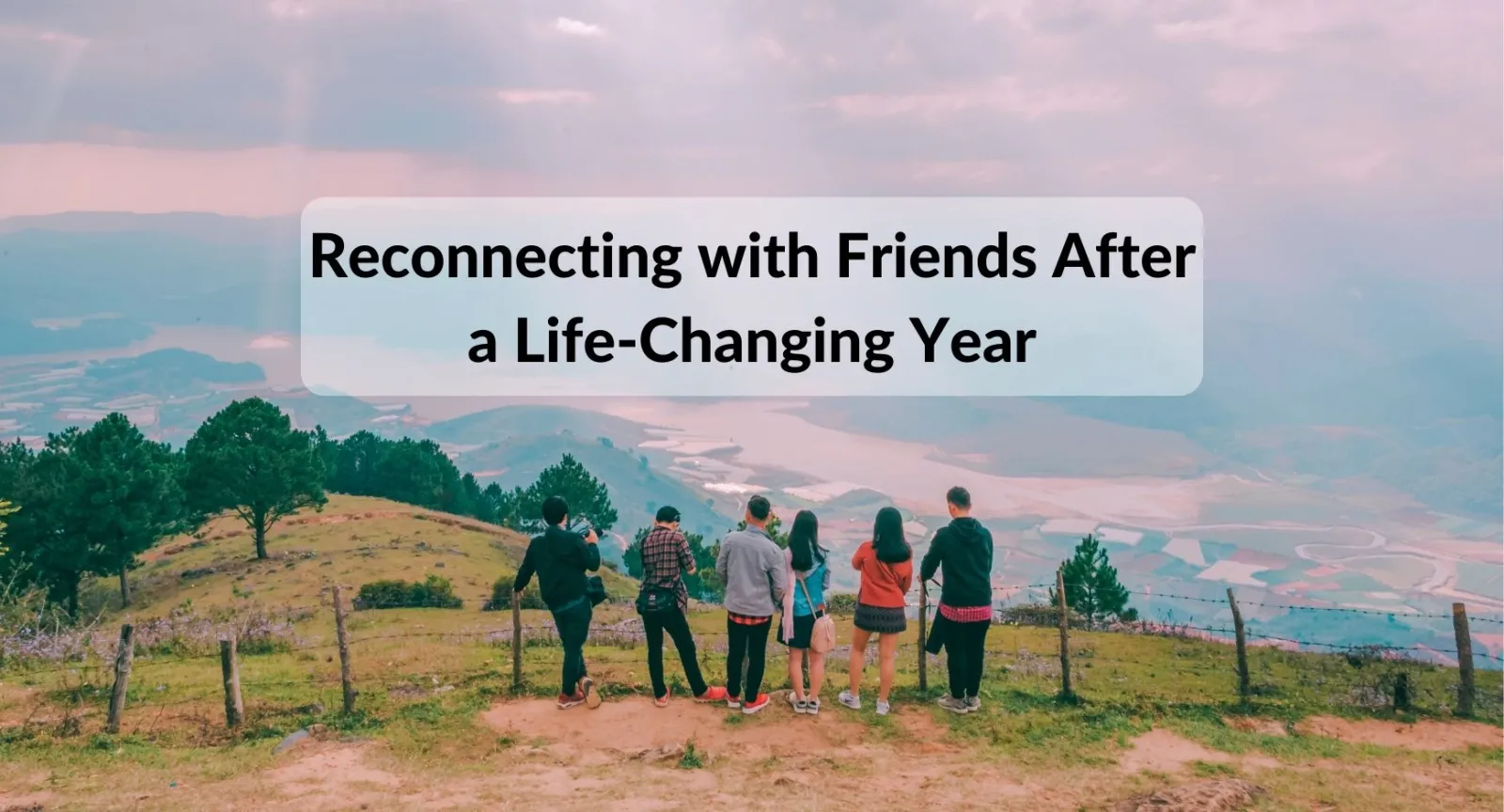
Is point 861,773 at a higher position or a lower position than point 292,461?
lower

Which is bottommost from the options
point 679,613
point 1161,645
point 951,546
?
point 1161,645

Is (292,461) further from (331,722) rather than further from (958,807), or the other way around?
(958,807)

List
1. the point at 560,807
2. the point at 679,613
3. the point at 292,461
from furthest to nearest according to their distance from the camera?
the point at 292,461, the point at 679,613, the point at 560,807

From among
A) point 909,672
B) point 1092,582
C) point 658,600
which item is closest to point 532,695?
point 658,600

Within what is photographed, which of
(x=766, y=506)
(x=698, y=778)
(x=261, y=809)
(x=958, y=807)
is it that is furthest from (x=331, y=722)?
(x=958, y=807)

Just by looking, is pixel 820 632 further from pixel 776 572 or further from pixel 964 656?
pixel 964 656

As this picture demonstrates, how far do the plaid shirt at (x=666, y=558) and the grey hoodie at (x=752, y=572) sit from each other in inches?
17.3

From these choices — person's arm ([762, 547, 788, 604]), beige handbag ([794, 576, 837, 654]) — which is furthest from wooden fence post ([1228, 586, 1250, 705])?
person's arm ([762, 547, 788, 604])

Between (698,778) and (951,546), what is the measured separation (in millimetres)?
3637

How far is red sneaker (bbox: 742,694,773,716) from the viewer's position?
11531 millimetres

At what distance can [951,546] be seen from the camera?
11.5 metres

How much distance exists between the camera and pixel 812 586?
1121 centimetres

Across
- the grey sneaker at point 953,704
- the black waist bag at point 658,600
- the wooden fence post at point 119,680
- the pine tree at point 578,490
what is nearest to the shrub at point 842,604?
the grey sneaker at point 953,704

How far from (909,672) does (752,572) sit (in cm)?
615
